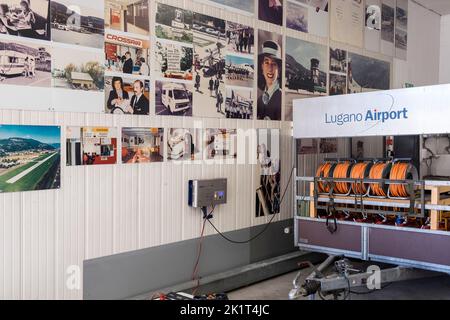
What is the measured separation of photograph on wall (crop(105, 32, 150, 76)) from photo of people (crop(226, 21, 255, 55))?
46.7 inches

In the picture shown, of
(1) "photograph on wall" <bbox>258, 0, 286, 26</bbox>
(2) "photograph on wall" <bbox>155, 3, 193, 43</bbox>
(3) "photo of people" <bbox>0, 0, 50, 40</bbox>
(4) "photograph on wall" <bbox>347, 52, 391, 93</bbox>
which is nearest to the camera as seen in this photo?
(3) "photo of people" <bbox>0, 0, 50, 40</bbox>

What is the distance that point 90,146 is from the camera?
12.9 ft

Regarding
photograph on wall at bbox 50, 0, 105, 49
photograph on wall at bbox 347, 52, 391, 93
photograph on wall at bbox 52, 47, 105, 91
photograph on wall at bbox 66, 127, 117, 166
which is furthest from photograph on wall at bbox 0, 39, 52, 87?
photograph on wall at bbox 347, 52, 391, 93


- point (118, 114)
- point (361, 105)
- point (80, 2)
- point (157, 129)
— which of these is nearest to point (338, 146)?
point (361, 105)

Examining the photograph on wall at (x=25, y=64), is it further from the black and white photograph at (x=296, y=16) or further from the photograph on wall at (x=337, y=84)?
the photograph on wall at (x=337, y=84)

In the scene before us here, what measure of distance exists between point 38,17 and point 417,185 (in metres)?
3.74

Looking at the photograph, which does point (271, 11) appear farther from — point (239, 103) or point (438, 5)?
point (438, 5)

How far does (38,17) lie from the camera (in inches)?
139

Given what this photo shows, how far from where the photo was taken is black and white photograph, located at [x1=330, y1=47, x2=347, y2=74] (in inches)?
267

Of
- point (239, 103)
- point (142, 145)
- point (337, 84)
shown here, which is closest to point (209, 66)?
point (239, 103)

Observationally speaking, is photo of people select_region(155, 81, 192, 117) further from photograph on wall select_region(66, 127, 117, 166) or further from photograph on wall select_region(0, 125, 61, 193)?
photograph on wall select_region(0, 125, 61, 193)

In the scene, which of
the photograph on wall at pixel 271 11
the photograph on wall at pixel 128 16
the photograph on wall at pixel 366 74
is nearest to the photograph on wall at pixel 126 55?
the photograph on wall at pixel 128 16

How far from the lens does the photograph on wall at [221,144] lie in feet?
16.4

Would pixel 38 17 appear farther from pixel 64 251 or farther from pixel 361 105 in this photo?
pixel 361 105
